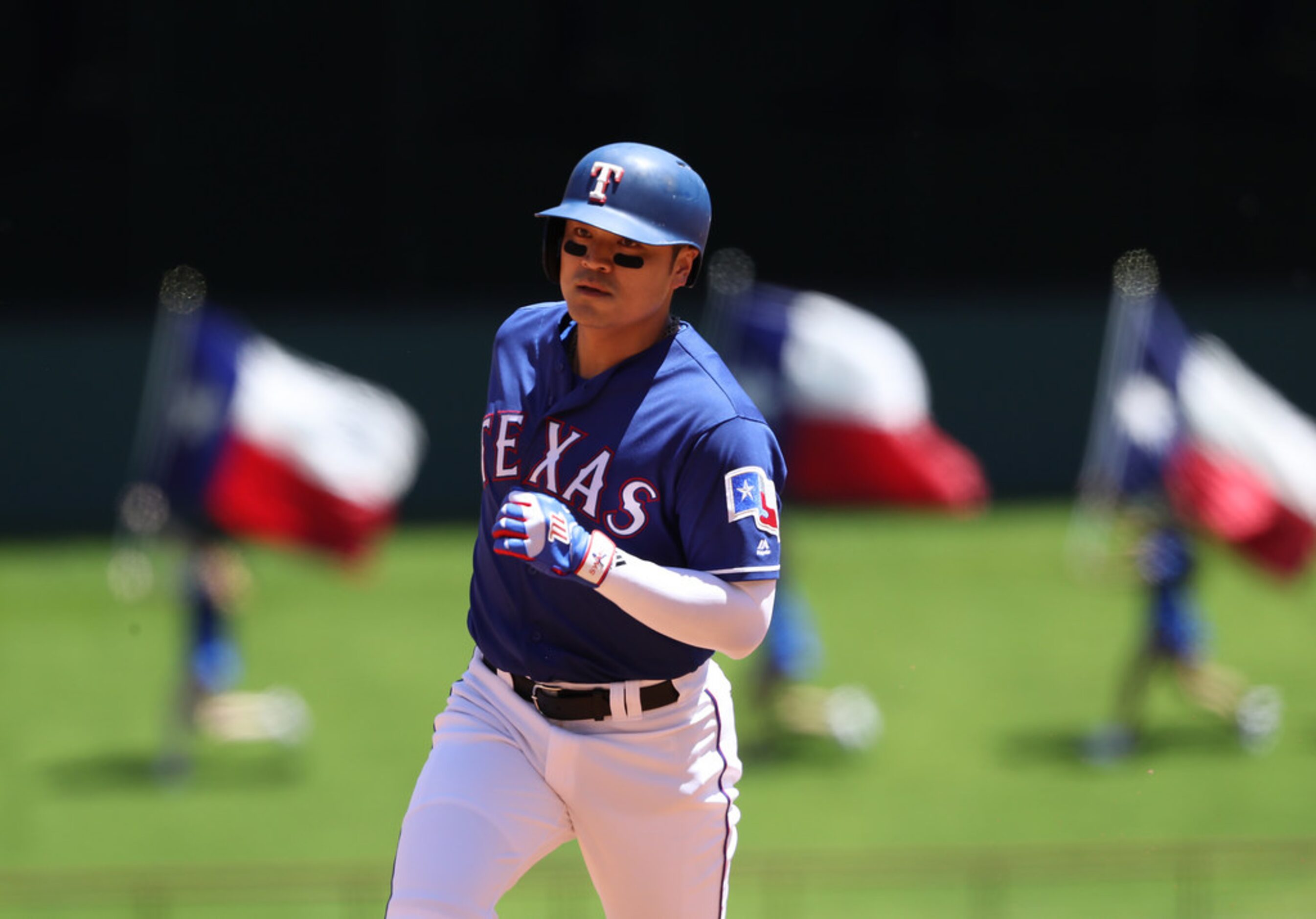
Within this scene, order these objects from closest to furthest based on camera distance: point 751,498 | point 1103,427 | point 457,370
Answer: point 751,498 → point 1103,427 → point 457,370

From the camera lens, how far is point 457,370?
22.2 meters

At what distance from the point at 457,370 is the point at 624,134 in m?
3.01

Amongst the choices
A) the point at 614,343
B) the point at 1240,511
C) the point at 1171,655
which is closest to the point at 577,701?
the point at 614,343

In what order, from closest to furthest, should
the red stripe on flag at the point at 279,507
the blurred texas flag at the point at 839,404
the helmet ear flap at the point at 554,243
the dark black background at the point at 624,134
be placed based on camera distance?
the helmet ear flap at the point at 554,243 < the red stripe on flag at the point at 279,507 < the blurred texas flag at the point at 839,404 < the dark black background at the point at 624,134

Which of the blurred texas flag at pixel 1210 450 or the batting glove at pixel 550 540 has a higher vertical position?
the blurred texas flag at pixel 1210 450

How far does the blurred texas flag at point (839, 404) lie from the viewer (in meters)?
15.9

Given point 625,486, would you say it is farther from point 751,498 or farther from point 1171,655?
point 1171,655

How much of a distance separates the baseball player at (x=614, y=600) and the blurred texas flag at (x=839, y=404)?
1088 centimetres

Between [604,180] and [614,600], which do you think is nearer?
[614,600]

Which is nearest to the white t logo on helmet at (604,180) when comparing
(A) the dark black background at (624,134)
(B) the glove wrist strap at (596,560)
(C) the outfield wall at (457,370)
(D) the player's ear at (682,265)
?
(D) the player's ear at (682,265)

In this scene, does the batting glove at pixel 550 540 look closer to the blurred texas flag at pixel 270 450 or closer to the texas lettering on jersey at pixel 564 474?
the texas lettering on jersey at pixel 564 474

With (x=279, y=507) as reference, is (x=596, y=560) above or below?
below

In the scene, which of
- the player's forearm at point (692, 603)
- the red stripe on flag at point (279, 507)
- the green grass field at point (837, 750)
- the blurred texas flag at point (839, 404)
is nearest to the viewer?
the player's forearm at point (692, 603)

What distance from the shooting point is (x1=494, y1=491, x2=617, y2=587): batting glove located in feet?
14.0
